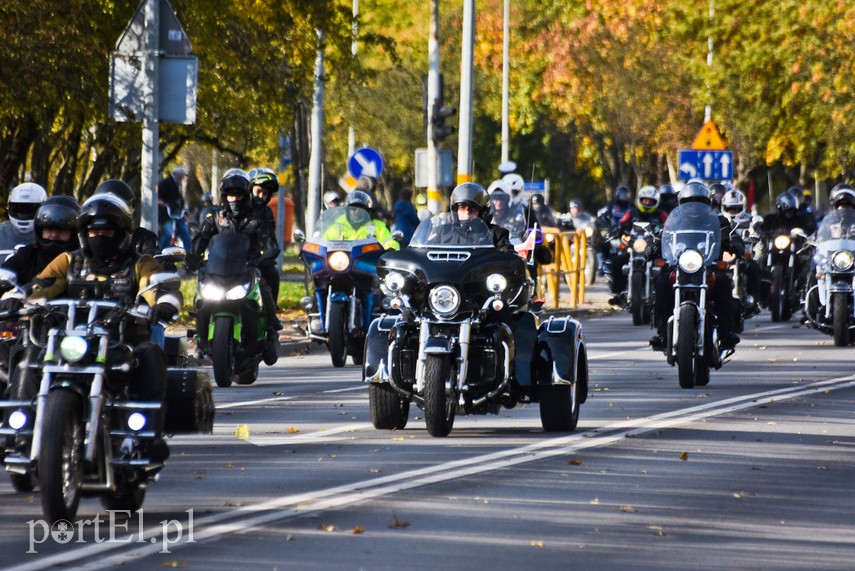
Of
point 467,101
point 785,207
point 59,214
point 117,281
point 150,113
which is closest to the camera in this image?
point 117,281

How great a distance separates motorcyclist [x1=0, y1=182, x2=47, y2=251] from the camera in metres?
12.4

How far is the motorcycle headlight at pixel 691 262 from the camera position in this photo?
56.5 feet

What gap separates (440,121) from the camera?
30.5 meters

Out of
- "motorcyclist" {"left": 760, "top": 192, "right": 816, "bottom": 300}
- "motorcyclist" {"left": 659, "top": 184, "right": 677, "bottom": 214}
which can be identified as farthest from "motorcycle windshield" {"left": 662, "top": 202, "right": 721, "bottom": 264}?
"motorcyclist" {"left": 659, "top": 184, "right": 677, "bottom": 214}

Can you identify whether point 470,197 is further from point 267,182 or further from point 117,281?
point 117,281

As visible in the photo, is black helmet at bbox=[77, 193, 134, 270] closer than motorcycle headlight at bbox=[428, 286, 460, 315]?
Yes

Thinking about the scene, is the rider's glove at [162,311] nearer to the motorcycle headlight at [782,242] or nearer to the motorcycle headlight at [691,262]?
the motorcycle headlight at [691,262]

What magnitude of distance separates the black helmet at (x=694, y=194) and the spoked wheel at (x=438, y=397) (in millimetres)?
5825

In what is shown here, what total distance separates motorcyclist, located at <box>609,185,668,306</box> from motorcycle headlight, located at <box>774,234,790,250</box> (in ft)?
5.17

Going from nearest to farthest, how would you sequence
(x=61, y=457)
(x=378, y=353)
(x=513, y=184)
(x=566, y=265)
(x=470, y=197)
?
1. (x=61, y=457)
2. (x=378, y=353)
3. (x=470, y=197)
4. (x=513, y=184)
5. (x=566, y=265)

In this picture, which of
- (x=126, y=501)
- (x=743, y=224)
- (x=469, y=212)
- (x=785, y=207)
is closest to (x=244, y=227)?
(x=469, y=212)

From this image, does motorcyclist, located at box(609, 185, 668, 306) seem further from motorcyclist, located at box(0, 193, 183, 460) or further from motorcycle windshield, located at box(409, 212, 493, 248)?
motorcyclist, located at box(0, 193, 183, 460)

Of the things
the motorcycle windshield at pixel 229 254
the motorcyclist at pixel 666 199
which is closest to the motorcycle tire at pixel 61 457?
the motorcycle windshield at pixel 229 254

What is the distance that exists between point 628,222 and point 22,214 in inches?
688
